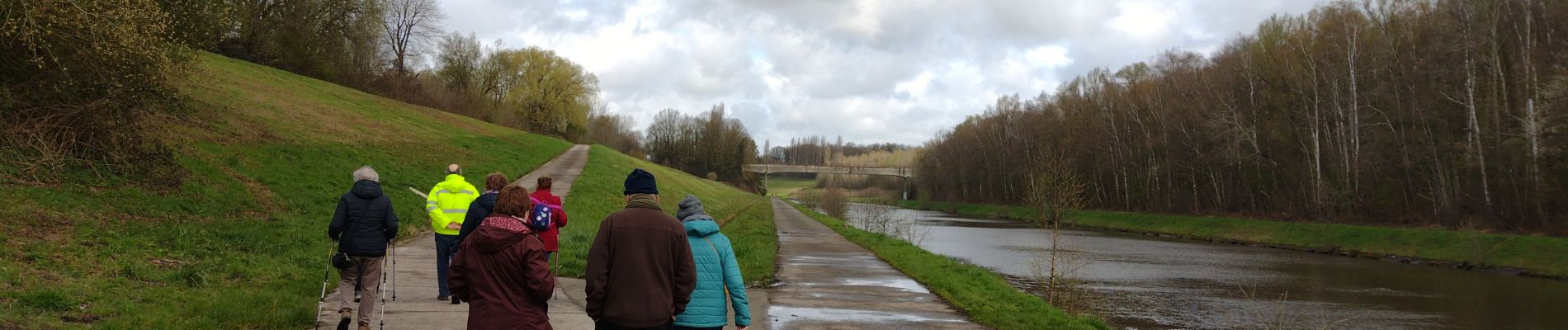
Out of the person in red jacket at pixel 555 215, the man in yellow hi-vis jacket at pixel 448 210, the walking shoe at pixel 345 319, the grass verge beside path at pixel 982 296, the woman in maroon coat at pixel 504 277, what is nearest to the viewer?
the woman in maroon coat at pixel 504 277

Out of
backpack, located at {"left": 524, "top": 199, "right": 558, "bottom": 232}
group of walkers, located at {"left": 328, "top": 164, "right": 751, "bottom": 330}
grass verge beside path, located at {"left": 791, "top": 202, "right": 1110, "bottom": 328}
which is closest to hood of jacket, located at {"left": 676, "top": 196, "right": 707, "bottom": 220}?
group of walkers, located at {"left": 328, "top": 164, "right": 751, "bottom": 330}

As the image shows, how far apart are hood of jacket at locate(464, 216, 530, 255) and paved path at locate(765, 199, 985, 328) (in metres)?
5.58

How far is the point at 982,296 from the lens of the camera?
1454 centimetres

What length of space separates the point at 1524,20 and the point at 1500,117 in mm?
3651

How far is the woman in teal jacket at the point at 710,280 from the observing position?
5.28m

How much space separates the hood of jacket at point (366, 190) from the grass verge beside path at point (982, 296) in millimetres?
7092

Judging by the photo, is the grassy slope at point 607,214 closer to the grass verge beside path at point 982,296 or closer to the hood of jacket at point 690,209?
the grass verge beside path at point 982,296

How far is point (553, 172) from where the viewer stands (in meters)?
38.0

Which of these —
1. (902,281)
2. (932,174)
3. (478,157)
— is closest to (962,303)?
(902,281)

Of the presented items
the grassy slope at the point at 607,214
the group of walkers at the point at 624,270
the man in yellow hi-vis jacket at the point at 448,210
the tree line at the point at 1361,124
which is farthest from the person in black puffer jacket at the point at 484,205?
the tree line at the point at 1361,124

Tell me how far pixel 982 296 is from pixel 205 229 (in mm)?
11459

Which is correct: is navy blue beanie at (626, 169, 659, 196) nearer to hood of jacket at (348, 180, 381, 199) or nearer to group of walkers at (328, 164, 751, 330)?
group of walkers at (328, 164, 751, 330)

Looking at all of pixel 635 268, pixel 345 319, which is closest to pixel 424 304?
pixel 345 319

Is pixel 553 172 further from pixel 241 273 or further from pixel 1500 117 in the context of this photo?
pixel 1500 117
